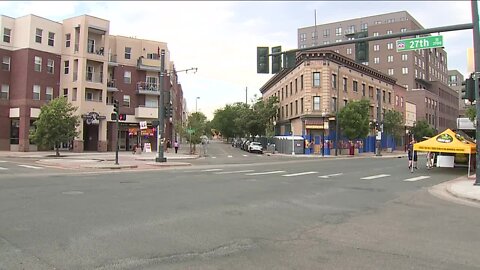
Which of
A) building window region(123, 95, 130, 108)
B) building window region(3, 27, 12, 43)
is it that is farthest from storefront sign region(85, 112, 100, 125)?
building window region(3, 27, 12, 43)

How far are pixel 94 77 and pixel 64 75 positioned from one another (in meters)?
3.10

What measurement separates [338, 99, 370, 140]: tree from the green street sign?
1265 inches

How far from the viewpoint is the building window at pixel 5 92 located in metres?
44.8

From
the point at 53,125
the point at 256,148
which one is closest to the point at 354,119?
the point at 256,148

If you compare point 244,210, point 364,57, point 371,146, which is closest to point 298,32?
point 371,146

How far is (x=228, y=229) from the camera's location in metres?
8.16

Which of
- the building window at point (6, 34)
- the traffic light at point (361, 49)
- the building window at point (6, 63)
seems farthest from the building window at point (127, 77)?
the traffic light at point (361, 49)

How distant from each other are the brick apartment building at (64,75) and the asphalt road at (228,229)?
107 feet

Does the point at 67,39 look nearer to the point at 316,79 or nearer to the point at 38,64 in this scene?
the point at 38,64

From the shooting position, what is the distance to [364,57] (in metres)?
18.2

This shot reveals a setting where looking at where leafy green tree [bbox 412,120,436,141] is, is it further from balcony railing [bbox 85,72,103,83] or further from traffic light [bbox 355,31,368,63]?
traffic light [bbox 355,31,368,63]

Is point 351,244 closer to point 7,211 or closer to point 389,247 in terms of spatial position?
point 389,247

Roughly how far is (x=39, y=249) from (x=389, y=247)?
5422mm

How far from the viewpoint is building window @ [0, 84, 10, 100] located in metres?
44.8
